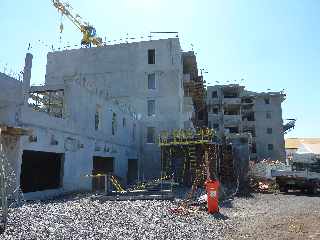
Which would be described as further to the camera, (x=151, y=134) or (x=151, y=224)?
(x=151, y=134)

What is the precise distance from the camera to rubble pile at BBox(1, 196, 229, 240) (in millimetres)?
9320

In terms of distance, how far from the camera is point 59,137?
842 inches

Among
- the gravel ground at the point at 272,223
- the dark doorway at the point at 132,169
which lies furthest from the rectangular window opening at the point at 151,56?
the gravel ground at the point at 272,223

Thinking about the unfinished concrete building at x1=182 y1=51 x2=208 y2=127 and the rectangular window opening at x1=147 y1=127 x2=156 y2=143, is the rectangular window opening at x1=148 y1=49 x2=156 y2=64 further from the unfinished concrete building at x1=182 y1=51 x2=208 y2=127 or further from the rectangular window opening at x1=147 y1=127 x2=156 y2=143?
the rectangular window opening at x1=147 y1=127 x2=156 y2=143

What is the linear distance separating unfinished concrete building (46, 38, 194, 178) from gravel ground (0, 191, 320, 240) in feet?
81.4

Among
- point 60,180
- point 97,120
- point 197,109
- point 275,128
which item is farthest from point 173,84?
point 275,128

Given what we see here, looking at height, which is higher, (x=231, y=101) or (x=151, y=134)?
(x=231, y=101)

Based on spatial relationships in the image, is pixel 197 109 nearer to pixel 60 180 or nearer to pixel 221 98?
pixel 221 98

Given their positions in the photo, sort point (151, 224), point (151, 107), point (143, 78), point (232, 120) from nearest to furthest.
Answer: point (151, 224) → point (151, 107) → point (143, 78) → point (232, 120)

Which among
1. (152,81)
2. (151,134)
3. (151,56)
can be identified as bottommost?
(151,134)

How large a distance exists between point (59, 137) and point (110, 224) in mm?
11741

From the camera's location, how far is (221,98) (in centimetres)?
6706

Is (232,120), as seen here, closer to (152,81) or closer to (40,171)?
(152,81)

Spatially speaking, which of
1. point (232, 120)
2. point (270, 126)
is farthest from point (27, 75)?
point (270, 126)
